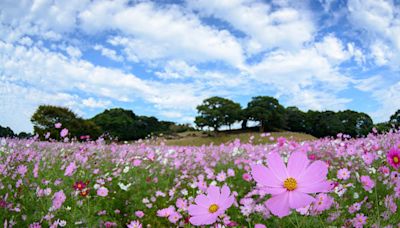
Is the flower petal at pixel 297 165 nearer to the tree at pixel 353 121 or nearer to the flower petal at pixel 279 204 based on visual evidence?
the flower petal at pixel 279 204

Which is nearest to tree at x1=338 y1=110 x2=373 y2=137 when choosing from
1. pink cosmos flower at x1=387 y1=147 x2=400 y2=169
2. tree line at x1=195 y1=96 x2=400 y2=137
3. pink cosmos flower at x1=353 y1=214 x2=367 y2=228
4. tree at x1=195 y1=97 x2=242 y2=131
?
tree line at x1=195 y1=96 x2=400 y2=137

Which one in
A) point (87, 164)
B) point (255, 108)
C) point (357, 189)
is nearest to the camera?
point (357, 189)

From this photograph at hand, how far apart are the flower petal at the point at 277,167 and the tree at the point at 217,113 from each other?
112 ft

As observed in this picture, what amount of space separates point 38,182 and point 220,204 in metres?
3.84

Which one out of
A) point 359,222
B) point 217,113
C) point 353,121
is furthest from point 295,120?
point 359,222

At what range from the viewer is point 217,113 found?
3522 cm

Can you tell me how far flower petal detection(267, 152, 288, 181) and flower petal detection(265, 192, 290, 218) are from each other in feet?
0.20

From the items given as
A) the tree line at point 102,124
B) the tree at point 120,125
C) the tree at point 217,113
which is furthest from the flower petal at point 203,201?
the tree at point 217,113

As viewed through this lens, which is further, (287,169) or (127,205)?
(127,205)

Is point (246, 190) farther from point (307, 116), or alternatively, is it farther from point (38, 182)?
point (307, 116)

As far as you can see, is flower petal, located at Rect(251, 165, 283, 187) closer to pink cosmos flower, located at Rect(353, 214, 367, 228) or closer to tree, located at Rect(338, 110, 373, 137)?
pink cosmos flower, located at Rect(353, 214, 367, 228)

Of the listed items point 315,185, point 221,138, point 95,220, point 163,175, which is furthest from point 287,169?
point 221,138

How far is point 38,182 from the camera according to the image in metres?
4.23

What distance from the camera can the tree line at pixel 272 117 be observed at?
116ft
